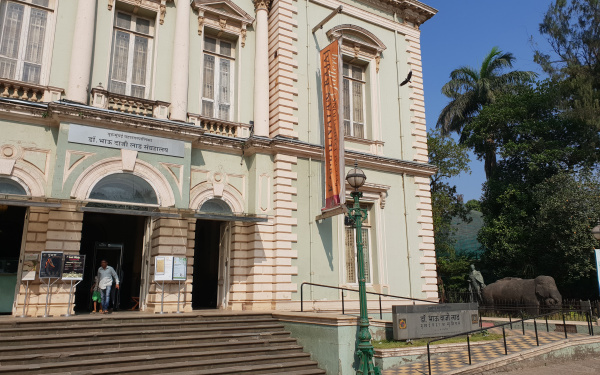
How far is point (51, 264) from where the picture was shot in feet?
35.2

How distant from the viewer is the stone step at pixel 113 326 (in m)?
9.16

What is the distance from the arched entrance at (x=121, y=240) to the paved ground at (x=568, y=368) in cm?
983

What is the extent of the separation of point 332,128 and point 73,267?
8.20 meters

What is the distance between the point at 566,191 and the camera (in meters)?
22.3

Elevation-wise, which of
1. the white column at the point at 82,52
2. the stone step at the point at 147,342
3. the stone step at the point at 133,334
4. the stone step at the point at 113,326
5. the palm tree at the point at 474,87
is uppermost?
the palm tree at the point at 474,87

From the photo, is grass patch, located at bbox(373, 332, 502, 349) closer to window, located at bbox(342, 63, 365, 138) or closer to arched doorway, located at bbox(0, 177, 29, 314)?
window, located at bbox(342, 63, 365, 138)

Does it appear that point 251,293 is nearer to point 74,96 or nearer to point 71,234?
point 71,234

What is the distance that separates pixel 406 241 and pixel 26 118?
40.1 feet

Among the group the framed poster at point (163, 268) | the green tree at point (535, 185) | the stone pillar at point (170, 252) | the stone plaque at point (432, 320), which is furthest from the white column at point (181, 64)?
the green tree at point (535, 185)

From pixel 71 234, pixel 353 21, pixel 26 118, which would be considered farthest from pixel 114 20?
pixel 353 21

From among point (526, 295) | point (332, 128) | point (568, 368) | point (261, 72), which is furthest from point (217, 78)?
point (526, 295)

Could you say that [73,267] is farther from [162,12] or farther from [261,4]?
[261,4]

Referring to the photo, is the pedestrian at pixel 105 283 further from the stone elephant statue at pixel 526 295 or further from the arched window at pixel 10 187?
the stone elephant statue at pixel 526 295

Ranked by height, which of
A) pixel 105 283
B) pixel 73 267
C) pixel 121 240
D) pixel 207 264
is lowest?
pixel 105 283
